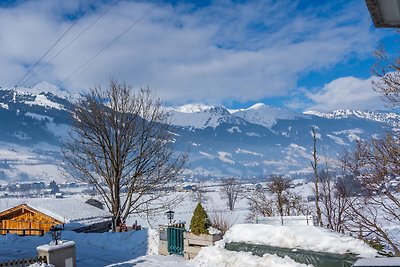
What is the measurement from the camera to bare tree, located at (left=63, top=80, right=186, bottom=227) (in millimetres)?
24266

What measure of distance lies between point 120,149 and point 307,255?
15145mm

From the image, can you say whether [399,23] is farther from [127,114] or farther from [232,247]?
[127,114]

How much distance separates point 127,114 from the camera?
2489cm

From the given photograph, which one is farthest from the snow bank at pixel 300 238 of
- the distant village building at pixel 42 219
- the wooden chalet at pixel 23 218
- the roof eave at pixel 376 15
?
the wooden chalet at pixel 23 218

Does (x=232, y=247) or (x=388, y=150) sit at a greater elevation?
(x=388, y=150)

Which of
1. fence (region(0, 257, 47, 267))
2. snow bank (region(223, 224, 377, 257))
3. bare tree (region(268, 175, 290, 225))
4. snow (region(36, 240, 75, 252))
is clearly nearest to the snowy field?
snow bank (region(223, 224, 377, 257))

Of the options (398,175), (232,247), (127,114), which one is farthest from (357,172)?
(127,114)

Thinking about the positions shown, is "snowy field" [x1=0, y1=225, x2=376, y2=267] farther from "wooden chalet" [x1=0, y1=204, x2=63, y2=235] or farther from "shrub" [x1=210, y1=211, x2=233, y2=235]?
"wooden chalet" [x1=0, y1=204, x2=63, y2=235]

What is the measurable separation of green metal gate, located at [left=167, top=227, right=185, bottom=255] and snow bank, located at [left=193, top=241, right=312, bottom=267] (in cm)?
183

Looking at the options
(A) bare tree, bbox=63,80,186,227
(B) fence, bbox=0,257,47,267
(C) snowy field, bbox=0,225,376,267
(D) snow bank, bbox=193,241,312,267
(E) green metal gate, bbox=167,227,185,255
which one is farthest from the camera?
(A) bare tree, bbox=63,80,186,227

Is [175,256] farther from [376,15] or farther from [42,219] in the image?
[42,219]

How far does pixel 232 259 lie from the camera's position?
1389cm

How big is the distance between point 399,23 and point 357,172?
10.9 m

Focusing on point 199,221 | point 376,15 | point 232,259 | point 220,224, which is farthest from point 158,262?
point 376,15
